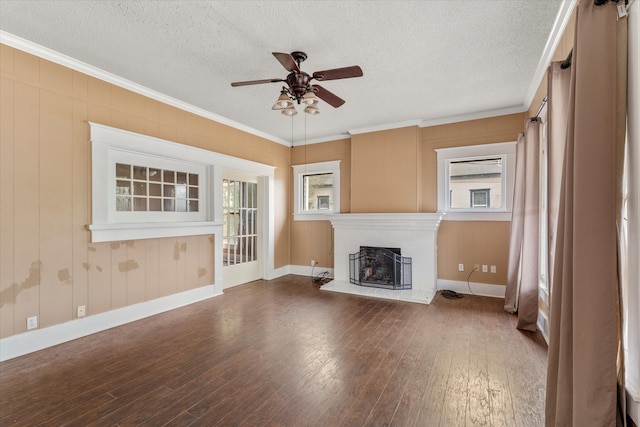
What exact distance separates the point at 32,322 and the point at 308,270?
13.6 ft

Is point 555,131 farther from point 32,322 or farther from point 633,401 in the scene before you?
point 32,322

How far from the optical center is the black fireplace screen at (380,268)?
4766mm

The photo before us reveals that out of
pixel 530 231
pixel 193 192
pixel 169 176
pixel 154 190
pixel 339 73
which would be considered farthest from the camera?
pixel 193 192

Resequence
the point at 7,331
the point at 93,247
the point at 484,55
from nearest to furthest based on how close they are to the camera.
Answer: the point at 7,331 → the point at 484,55 → the point at 93,247

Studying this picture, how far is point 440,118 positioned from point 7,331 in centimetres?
581

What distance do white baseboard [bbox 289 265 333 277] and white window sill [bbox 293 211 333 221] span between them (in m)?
0.99

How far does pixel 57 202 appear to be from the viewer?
2.88 metres

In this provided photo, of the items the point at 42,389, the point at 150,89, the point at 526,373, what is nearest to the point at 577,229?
the point at 526,373

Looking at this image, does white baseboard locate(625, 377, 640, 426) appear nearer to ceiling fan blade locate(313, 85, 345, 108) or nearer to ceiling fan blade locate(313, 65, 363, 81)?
ceiling fan blade locate(313, 65, 363, 81)

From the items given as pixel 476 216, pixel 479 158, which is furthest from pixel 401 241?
pixel 479 158

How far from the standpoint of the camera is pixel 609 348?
1.25 metres

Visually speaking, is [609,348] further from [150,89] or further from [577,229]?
[150,89]

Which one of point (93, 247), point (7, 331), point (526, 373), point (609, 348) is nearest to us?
point (609, 348)

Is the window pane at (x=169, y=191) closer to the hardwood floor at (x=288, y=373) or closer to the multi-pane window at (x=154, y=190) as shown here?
the multi-pane window at (x=154, y=190)
